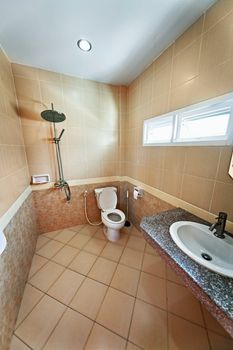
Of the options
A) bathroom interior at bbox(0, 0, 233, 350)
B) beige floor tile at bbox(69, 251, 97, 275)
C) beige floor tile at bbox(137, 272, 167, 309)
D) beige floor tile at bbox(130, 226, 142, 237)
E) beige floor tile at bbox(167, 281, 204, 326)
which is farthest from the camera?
beige floor tile at bbox(130, 226, 142, 237)

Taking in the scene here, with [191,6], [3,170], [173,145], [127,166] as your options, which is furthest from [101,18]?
[127,166]

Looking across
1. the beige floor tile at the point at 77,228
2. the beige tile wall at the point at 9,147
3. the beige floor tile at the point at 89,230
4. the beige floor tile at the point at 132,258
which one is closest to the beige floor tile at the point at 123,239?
the beige floor tile at the point at 132,258

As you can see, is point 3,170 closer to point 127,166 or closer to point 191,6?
point 127,166

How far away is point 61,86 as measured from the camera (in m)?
1.85

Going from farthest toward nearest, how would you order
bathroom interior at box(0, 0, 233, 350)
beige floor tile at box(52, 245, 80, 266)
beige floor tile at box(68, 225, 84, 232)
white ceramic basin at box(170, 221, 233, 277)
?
1. beige floor tile at box(68, 225, 84, 232)
2. beige floor tile at box(52, 245, 80, 266)
3. bathroom interior at box(0, 0, 233, 350)
4. white ceramic basin at box(170, 221, 233, 277)

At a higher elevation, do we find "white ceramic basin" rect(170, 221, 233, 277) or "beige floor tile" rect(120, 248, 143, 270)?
"white ceramic basin" rect(170, 221, 233, 277)

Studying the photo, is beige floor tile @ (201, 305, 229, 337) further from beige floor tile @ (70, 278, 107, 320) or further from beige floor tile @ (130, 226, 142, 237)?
beige floor tile @ (130, 226, 142, 237)

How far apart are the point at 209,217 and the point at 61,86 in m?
2.36

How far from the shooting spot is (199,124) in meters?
1.19

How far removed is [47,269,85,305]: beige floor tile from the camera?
49.1 inches

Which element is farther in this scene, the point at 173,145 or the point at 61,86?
the point at 61,86

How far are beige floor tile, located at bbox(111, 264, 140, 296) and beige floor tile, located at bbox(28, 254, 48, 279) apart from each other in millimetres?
897

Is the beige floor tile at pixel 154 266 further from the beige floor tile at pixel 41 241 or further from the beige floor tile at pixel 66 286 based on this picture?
the beige floor tile at pixel 41 241

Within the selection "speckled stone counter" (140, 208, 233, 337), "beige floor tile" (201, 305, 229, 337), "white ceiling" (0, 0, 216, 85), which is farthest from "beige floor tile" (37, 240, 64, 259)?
"white ceiling" (0, 0, 216, 85)
